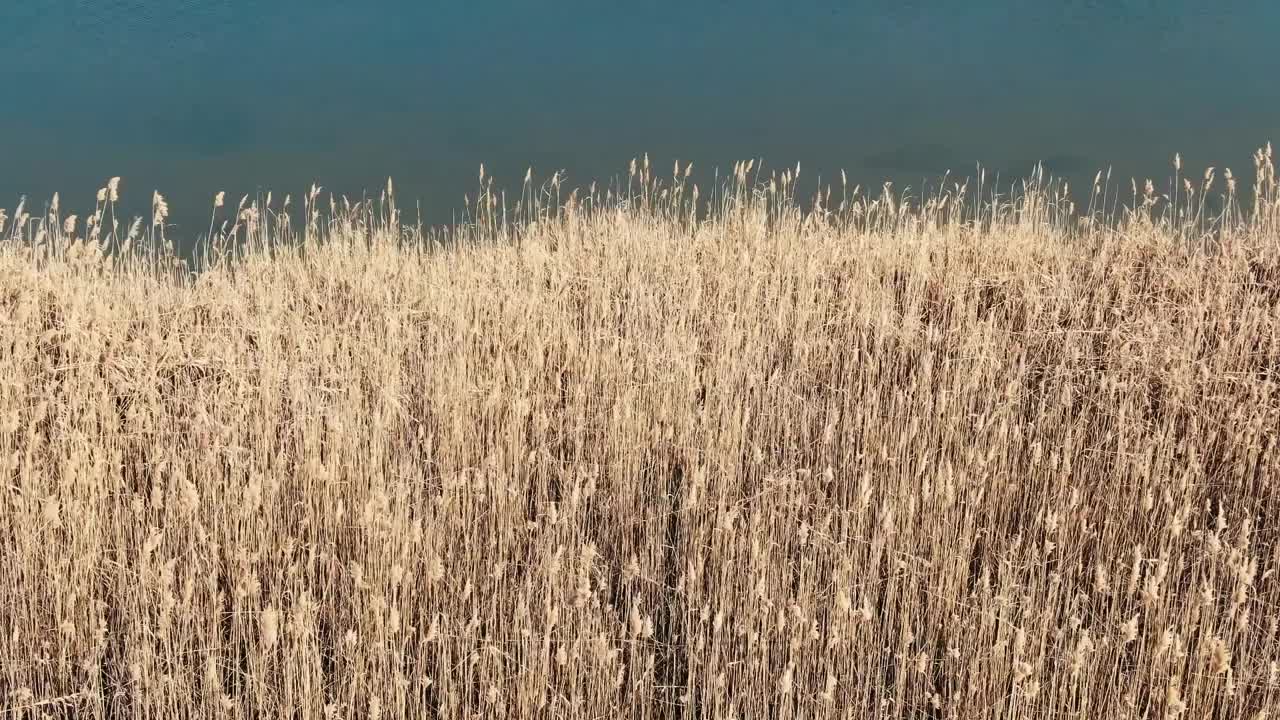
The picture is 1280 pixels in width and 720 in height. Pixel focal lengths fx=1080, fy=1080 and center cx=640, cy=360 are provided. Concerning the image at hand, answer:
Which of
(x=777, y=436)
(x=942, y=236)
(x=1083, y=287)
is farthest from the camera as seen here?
(x=942, y=236)

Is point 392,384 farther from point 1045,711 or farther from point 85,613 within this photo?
point 1045,711

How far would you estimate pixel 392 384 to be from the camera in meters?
4.67

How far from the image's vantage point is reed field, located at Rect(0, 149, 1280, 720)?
9.78 feet

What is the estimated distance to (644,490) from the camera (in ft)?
14.2

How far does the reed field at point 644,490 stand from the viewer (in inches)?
117

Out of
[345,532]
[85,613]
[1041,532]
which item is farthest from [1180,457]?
[85,613]

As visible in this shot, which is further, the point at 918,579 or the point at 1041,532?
the point at 1041,532

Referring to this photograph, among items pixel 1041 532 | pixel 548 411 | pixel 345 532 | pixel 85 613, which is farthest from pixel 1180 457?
pixel 85 613

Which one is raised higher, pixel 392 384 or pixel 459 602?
pixel 392 384

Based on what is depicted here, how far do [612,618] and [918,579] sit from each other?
40.5 inches

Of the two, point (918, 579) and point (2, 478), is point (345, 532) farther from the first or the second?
point (918, 579)

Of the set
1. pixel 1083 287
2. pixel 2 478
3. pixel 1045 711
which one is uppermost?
pixel 1083 287

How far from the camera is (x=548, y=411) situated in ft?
15.9

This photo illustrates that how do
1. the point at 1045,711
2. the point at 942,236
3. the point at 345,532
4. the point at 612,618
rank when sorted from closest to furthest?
the point at 1045,711 < the point at 612,618 < the point at 345,532 < the point at 942,236
